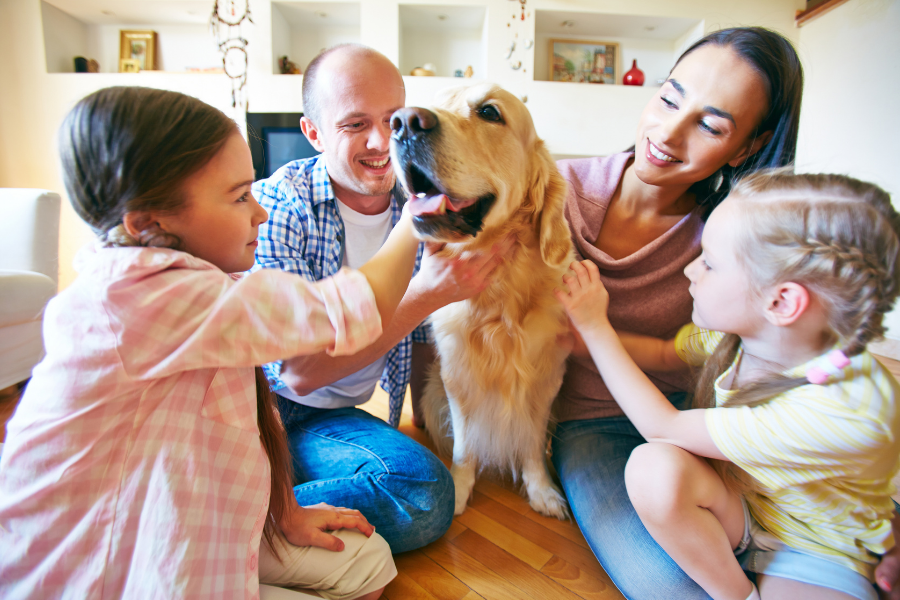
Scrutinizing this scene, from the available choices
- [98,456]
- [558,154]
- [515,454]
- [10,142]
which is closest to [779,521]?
[515,454]

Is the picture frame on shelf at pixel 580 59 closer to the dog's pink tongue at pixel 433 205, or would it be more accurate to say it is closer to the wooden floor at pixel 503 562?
the dog's pink tongue at pixel 433 205

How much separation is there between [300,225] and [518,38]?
433 centimetres

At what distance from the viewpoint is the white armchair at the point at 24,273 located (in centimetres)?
197

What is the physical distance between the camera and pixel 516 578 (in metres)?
1.14

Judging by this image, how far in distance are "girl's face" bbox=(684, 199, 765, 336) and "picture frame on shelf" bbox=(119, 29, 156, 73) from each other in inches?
244

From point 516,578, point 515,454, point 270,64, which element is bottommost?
point 516,578

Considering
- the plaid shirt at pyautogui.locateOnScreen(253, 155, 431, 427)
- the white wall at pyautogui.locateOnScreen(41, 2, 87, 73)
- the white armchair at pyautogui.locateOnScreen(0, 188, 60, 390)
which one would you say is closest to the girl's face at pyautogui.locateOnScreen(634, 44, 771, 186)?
the plaid shirt at pyautogui.locateOnScreen(253, 155, 431, 427)

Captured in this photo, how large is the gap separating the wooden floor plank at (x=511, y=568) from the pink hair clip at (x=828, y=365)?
0.74 metres

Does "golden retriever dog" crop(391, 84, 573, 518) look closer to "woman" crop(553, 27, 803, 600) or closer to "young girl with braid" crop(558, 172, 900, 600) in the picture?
"woman" crop(553, 27, 803, 600)

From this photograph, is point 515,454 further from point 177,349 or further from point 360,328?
point 177,349

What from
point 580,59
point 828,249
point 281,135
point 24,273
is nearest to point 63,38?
point 281,135

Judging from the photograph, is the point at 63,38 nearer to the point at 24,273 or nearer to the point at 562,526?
the point at 24,273

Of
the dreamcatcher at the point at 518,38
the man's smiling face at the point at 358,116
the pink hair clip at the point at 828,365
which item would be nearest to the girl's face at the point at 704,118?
the pink hair clip at the point at 828,365

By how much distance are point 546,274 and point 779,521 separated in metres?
0.75
